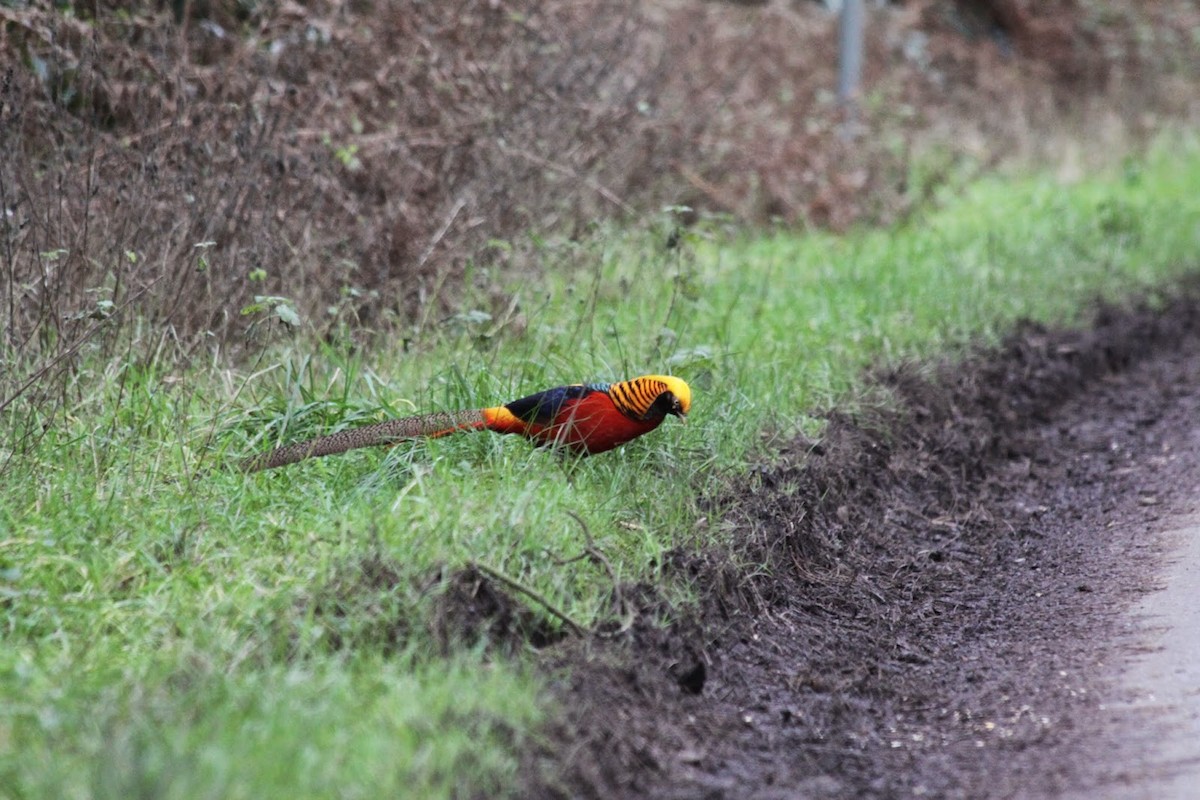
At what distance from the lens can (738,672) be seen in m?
3.89

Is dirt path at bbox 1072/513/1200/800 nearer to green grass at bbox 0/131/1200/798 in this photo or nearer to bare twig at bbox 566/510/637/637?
bare twig at bbox 566/510/637/637

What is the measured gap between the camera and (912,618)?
14.7ft

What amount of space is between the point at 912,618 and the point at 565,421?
1.28 metres

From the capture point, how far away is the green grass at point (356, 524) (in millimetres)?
2893

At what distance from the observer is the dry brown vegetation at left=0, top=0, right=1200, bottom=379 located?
5.30m

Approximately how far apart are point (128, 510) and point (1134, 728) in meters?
2.84

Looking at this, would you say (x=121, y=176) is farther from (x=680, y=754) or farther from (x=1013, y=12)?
(x=1013, y=12)

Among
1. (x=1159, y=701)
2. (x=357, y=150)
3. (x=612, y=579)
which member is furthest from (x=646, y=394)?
(x=357, y=150)

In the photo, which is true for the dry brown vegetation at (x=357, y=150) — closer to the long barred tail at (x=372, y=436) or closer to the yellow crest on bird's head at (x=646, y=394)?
the long barred tail at (x=372, y=436)

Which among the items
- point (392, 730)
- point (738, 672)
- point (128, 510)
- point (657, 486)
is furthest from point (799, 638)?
point (128, 510)

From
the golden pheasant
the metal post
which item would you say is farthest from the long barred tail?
the metal post

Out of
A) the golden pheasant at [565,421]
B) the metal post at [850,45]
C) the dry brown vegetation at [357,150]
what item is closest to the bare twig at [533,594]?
the golden pheasant at [565,421]

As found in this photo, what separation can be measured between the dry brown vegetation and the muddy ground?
5.75 ft

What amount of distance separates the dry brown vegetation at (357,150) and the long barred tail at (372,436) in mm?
488
